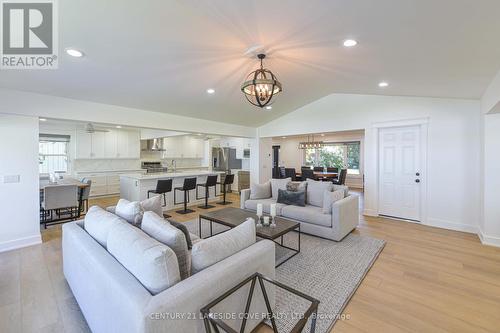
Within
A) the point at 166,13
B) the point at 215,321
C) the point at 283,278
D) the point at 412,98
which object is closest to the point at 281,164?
the point at 412,98

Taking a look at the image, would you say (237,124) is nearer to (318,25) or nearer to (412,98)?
(412,98)

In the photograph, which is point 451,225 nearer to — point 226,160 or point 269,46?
point 269,46

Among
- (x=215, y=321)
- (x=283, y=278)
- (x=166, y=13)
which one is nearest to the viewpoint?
(x=215, y=321)

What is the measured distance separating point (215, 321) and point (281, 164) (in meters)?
10.4

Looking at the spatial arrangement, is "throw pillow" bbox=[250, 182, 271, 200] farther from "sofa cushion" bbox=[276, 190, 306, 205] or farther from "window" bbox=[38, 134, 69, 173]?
"window" bbox=[38, 134, 69, 173]

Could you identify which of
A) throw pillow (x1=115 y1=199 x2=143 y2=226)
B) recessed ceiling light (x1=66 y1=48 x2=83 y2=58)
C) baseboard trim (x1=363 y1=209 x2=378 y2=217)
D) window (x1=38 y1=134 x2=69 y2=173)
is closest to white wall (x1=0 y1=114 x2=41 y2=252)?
recessed ceiling light (x1=66 y1=48 x2=83 y2=58)

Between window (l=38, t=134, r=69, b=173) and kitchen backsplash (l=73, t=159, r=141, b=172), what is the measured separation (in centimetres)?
39

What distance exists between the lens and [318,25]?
215 cm

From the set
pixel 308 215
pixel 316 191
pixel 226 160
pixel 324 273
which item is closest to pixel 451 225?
pixel 316 191

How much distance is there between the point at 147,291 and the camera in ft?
4.10

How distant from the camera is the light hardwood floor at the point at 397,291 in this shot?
6.14ft

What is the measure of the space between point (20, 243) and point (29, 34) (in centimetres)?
313

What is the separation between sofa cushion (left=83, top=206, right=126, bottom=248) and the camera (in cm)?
189

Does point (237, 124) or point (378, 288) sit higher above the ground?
point (237, 124)
